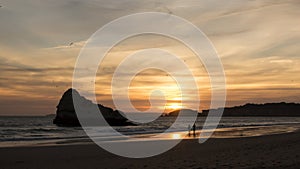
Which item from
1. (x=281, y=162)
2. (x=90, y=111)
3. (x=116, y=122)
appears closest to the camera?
(x=281, y=162)

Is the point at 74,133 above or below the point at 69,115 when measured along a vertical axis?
below

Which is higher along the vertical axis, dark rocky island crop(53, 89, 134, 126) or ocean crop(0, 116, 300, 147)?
dark rocky island crop(53, 89, 134, 126)

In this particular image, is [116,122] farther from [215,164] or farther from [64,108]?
[215,164]

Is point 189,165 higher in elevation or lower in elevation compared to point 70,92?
lower

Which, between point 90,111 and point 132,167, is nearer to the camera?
point 132,167

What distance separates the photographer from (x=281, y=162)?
1644 cm

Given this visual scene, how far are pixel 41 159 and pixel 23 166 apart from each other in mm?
2759

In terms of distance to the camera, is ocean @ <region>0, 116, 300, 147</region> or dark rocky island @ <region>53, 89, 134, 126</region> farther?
dark rocky island @ <region>53, 89, 134, 126</region>

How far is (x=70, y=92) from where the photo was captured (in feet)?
→ 310

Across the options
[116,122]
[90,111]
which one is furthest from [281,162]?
[90,111]

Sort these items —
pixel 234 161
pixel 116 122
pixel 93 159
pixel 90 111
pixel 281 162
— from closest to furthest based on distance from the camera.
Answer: pixel 281 162, pixel 234 161, pixel 93 159, pixel 116 122, pixel 90 111

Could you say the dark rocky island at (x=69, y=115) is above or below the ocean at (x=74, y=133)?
above

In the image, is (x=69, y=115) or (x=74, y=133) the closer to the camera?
(x=74, y=133)

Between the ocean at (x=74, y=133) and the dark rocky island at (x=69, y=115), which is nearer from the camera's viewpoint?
the ocean at (x=74, y=133)
